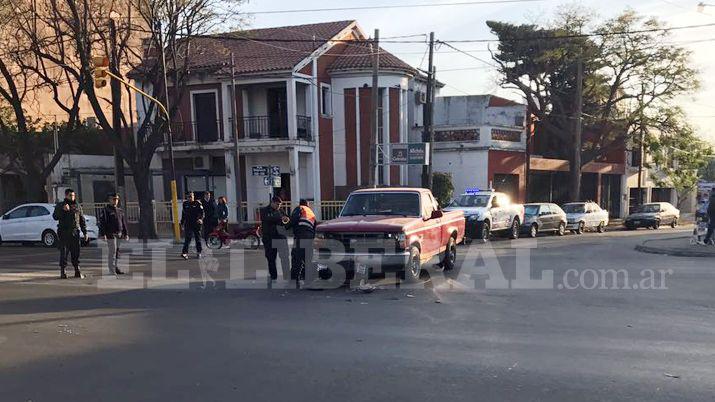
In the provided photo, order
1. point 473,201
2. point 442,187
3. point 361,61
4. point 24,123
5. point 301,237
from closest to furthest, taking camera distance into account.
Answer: point 301,237, point 473,201, point 24,123, point 442,187, point 361,61

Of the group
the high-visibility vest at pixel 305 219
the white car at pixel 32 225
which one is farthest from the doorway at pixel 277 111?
the high-visibility vest at pixel 305 219

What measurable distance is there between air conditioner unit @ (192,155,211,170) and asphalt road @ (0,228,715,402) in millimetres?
16674

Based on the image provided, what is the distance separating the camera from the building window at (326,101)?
2670 cm

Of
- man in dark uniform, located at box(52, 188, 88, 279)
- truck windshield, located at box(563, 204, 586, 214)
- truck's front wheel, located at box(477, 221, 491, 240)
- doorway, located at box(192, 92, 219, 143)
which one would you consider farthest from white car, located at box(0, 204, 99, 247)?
truck windshield, located at box(563, 204, 586, 214)

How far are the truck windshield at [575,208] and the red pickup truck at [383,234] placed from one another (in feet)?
54.7

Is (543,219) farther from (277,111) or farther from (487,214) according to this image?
(277,111)

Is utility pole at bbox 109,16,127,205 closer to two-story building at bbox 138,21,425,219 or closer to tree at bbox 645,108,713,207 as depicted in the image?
two-story building at bbox 138,21,425,219

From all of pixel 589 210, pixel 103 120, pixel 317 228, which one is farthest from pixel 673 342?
pixel 589 210

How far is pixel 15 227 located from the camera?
758 inches

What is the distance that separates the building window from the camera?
87.6 ft

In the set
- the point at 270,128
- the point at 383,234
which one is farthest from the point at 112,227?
the point at 270,128

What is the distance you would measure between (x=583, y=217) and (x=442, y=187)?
6796mm

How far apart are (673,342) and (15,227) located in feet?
67.8

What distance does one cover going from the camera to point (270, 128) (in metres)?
26.8
